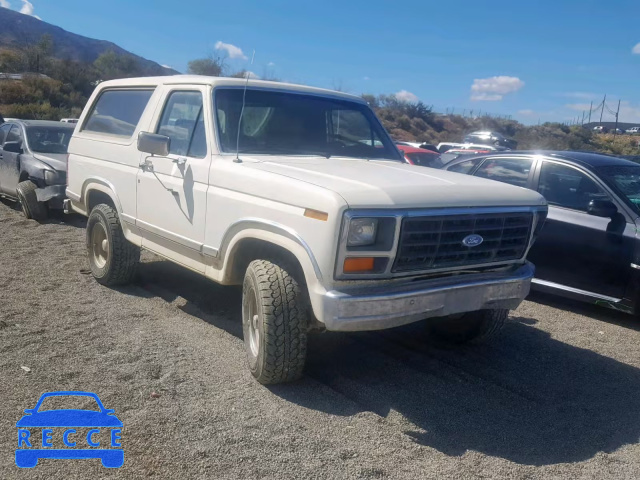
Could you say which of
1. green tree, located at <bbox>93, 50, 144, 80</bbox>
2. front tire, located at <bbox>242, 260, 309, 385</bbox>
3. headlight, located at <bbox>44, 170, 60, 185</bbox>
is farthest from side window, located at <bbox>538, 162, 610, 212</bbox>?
green tree, located at <bbox>93, 50, 144, 80</bbox>

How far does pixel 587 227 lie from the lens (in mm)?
Result: 5938

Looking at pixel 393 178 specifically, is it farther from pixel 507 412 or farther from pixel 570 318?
pixel 570 318

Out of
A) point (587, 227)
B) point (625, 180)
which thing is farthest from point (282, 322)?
Answer: point (625, 180)

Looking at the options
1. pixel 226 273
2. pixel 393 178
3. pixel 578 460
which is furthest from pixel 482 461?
pixel 226 273

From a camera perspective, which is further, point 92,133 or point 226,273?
point 92,133

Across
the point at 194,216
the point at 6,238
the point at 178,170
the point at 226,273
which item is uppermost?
the point at 178,170

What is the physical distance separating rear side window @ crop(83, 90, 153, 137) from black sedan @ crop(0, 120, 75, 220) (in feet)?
10.6

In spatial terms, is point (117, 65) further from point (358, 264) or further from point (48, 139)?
point (358, 264)

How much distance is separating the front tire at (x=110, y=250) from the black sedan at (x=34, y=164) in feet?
11.1

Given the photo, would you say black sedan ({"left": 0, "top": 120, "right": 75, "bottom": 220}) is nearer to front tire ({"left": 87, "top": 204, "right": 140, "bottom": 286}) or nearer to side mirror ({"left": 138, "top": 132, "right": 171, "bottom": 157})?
front tire ({"left": 87, "top": 204, "right": 140, "bottom": 286})

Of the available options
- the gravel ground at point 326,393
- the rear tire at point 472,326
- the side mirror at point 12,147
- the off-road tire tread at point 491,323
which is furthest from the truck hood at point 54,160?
the off-road tire tread at point 491,323

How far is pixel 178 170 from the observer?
4.91 meters

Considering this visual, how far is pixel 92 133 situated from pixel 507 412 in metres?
4.79

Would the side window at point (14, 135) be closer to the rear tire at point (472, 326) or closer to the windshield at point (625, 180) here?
the rear tire at point (472, 326)
